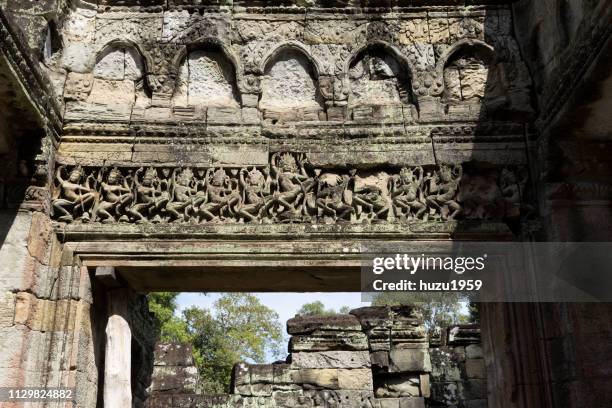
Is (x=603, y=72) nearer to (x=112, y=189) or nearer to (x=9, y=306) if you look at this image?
(x=112, y=189)

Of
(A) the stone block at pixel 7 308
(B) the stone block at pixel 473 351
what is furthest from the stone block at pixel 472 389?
(A) the stone block at pixel 7 308

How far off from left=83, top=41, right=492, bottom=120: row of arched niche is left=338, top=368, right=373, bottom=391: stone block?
15.3 ft

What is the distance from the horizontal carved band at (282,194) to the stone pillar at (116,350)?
64 centimetres

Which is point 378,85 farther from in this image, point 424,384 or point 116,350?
point 424,384

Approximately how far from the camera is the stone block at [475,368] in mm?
9812

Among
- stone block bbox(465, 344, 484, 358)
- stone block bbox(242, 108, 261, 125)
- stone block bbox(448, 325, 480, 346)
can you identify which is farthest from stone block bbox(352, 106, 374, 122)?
stone block bbox(465, 344, 484, 358)

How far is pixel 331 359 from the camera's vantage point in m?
9.30

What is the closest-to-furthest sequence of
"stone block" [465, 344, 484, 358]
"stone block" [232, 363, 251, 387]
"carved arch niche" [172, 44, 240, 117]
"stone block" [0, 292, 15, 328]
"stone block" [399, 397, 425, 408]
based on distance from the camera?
1. "stone block" [0, 292, 15, 328]
2. "carved arch niche" [172, 44, 240, 117]
3. "stone block" [399, 397, 425, 408]
4. "stone block" [232, 363, 251, 387]
5. "stone block" [465, 344, 484, 358]

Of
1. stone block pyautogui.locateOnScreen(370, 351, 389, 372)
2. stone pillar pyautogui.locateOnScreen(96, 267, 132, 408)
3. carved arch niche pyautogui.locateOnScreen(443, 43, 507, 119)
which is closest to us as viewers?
stone pillar pyautogui.locateOnScreen(96, 267, 132, 408)

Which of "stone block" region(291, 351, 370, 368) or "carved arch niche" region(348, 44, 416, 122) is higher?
"carved arch niche" region(348, 44, 416, 122)

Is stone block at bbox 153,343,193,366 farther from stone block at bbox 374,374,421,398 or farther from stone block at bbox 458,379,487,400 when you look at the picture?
stone block at bbox 458,379,487,400

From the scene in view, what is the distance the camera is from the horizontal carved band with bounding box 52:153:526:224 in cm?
533

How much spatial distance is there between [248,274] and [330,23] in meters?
2.66

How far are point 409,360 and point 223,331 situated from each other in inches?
796
